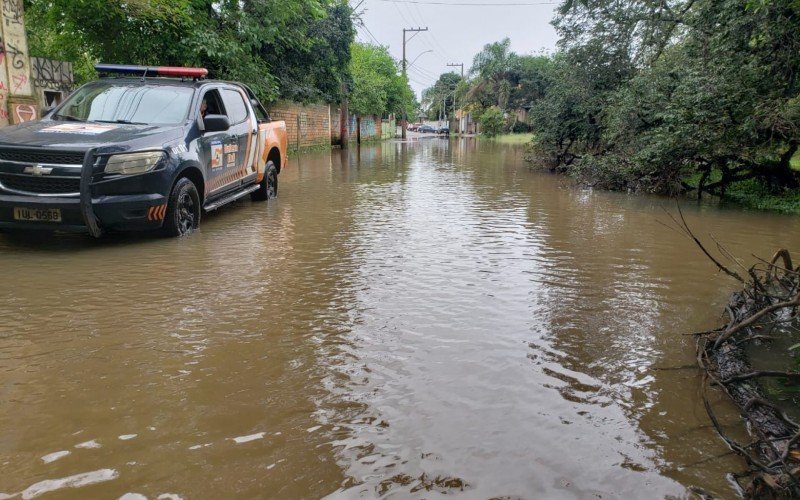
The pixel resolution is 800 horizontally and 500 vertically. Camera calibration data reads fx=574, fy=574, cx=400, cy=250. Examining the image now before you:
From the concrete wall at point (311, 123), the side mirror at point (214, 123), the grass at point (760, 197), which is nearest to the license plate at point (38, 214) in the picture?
the side mirror at point (214, 123)

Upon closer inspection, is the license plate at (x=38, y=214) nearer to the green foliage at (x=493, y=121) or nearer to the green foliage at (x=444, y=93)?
the green foliage at (x=493, y=121)

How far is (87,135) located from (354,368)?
15.3 feet

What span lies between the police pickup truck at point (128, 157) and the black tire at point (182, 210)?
0.01m

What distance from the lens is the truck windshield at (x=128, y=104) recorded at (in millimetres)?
7250

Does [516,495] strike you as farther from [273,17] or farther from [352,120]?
[352,120]

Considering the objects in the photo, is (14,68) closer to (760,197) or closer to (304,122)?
(760,197)

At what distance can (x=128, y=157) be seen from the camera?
6.26 metres

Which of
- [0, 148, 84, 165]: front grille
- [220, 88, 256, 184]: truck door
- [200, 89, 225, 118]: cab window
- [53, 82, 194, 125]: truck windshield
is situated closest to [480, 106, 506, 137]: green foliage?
[220, 88, 256, 184]: truck door

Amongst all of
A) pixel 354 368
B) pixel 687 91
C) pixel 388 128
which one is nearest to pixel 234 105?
pixel 354 368

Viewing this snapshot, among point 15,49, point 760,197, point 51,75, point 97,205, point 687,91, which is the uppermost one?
point 15,49

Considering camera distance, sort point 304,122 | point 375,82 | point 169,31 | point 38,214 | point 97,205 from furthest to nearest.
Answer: point 375,82
point 304,122
point 169,31
point 97,205
point 38,214

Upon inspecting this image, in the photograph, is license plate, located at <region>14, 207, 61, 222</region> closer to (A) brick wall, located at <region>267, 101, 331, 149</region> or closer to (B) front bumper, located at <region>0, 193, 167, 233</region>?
(B) front bumper, located at <region>0, 193, 167, 233</region>

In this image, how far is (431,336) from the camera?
160 inches

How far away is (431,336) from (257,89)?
578 inches
